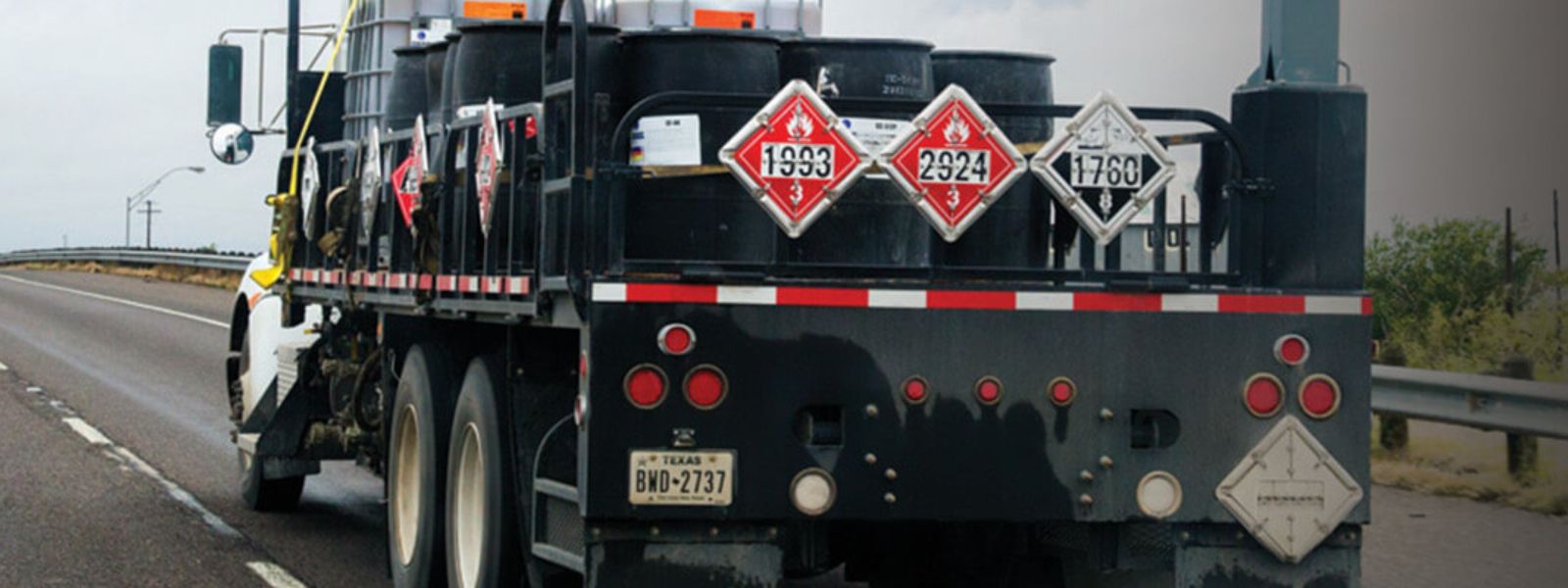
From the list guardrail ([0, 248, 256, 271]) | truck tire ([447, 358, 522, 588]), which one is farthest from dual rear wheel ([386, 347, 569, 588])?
guardrail ([0, 248, 256, 271])

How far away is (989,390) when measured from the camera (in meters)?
6.68

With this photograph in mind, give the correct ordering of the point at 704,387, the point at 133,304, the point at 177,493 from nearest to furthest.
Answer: the point at 704,387
the point at 177,493
the point at 133,304

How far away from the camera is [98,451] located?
1483 centimetres

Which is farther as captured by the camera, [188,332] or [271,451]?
[188,332]

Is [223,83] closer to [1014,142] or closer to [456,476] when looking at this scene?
[456,476]

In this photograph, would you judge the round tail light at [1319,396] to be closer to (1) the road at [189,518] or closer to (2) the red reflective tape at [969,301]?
(2) the red reflective tape at [969,301]

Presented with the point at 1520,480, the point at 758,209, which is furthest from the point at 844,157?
the point at 1520,480

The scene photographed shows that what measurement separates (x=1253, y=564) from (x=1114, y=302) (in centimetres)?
88

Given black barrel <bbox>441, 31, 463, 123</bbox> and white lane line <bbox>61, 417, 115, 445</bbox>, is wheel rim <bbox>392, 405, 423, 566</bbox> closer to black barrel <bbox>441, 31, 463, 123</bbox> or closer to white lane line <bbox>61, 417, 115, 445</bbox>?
black barrel <bbox>441, 31, 463, 123</bbox>

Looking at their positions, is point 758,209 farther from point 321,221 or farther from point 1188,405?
point 321,221

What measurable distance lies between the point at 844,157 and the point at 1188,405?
125 centimetres

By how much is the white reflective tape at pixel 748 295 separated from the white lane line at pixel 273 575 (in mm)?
3651

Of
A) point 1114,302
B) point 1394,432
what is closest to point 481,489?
point 1114,302

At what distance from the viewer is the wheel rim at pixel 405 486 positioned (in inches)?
352
